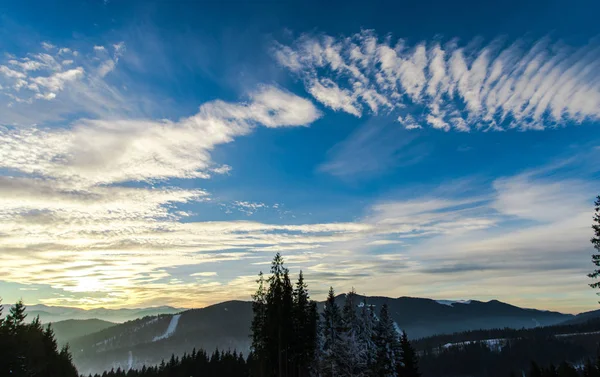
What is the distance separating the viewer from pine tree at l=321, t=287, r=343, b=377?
4200 centimetres

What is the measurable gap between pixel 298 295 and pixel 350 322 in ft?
26.7

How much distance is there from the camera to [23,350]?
1826 inches

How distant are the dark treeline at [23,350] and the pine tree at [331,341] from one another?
3551 centimetres

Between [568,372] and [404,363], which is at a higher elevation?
[404,363]

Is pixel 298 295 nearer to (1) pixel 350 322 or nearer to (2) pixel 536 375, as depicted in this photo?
(1) pixel 350 322

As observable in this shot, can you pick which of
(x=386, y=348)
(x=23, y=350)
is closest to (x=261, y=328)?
(x=386, y=348)

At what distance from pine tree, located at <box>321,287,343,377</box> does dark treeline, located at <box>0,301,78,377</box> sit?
1398 inches

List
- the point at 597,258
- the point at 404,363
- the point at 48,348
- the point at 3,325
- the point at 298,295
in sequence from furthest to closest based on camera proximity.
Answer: the point at 48,348 < the point at 404,363 < the point at 298,295 < the point at 3,325 < the point at 597,258

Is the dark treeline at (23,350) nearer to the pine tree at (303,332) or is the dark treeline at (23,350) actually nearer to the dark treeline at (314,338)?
the dark treeline at (314,338)

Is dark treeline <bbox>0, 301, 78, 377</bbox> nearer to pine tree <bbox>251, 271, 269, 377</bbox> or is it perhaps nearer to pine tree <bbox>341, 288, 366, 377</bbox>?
pine tree <bbox>251, 271, 269, 377</bbox>

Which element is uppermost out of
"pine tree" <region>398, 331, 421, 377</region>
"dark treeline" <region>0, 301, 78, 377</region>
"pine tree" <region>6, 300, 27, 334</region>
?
"pine tree" <region>6, 300, 27, 334</region>

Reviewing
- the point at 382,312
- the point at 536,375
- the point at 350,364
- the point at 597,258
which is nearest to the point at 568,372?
the point at 536,375

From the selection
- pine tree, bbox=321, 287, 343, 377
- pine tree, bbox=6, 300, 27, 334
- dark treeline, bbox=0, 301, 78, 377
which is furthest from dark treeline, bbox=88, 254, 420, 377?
pine tree, bbox=6, 300, 27, 334

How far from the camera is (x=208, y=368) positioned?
322 feet
